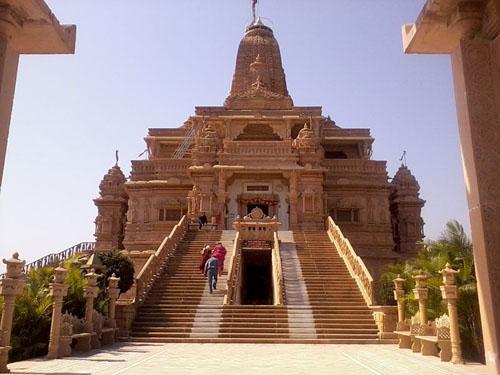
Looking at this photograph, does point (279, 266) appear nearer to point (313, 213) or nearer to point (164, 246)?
point (164, 246)

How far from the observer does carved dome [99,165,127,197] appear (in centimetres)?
3775

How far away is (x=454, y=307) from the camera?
10062mm

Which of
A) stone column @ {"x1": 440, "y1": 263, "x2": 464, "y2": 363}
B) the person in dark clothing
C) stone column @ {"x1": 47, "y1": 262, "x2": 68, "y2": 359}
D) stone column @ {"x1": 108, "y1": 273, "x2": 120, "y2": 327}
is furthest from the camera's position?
the person in dark clothing

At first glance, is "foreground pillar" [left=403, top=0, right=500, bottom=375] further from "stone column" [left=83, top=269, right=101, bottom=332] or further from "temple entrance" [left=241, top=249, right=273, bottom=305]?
"temple entrance" [left=241, top=249, right=273, bottom=305]

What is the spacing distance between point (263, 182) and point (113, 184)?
13421 mm

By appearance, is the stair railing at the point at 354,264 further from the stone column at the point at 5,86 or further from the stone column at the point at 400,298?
Answer: the stone column at the point at 5,86

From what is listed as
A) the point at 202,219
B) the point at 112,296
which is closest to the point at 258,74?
the point at 202,219

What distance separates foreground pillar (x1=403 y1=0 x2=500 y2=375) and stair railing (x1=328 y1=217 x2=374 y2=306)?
435 inches

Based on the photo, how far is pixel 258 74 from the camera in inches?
Answer: 1678

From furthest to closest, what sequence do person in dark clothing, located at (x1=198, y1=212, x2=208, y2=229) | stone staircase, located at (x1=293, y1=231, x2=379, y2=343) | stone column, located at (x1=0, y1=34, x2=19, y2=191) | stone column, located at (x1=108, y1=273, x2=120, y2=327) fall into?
1. person in dark clothing, located at (x1=198, y1=212, x2=208, y2=229)
2. stone staircase, located at (x1=293, y1=231, x2=379, y2=343)
3. stone column, located at (x1=108, y1=273, x2=120, y2=327)
4. stone column, located at (x1=0, y1=34, x2=19, y2=191)

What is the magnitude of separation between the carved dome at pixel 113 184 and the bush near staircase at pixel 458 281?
1058 inches

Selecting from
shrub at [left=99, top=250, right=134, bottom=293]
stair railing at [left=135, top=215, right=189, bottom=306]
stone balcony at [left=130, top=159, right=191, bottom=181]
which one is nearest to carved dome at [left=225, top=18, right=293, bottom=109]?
stone balcony at [left=130, top=159, right=191, bottom=181]

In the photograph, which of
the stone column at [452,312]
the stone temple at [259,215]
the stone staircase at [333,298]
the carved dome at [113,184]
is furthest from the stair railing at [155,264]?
the carved dome at [113,184]

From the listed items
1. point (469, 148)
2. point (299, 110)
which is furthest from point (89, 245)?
point (469, 148)
